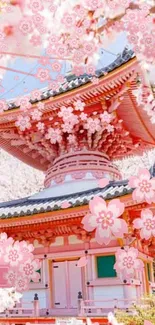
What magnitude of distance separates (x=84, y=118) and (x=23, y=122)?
1.68 metres

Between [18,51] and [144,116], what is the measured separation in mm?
6126

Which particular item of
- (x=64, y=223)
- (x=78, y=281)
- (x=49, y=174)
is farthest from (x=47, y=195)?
(x=78, y=281)

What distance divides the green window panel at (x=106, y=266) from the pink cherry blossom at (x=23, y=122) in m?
3.75

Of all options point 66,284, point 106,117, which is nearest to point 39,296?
point 66,284

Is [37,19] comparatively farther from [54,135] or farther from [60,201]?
[54,135]

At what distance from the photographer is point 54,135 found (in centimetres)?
1038

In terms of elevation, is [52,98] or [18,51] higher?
[52,98]

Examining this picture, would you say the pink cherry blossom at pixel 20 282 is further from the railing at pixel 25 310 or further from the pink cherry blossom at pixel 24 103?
the pink cherry blossom at pixel 24 103

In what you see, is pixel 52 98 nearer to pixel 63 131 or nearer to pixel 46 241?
pixel 63 131

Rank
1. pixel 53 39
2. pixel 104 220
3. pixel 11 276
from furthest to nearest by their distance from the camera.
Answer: pixel 11 276 < pixel 104 220 < pixel 53 39

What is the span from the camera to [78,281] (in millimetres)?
9438

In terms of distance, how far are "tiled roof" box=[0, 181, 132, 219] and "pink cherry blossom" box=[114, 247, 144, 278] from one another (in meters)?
1.20

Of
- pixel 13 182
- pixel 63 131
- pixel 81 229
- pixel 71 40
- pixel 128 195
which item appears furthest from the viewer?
pixel 13 182

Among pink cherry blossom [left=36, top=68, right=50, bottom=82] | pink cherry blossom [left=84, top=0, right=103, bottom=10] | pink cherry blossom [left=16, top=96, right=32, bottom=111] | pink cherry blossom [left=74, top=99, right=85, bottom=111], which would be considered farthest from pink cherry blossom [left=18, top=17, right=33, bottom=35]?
pink cherry blossom [left=16, top=96, right=32, bottom=111]
